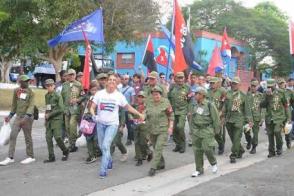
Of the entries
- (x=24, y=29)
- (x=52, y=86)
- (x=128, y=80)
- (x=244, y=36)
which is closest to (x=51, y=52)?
(x=24, y=29)

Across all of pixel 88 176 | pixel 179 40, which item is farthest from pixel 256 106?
pixel 88 176

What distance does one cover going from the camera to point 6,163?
10461 mm

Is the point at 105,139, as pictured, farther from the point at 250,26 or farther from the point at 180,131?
the point at 250,26

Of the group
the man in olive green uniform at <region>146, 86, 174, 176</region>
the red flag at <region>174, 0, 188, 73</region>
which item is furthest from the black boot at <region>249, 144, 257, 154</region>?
the man in olive green uniform at <region>146, 86, 174, 176</region>

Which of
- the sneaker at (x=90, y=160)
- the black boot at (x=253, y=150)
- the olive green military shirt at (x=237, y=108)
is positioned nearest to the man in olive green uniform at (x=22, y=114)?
the sneaker at (x=90, y=160)

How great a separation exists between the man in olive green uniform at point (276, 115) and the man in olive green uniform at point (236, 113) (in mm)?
923

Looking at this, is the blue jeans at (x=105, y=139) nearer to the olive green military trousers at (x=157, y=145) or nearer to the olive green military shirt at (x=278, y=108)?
the olive green military trousers at (x=157, y=145)

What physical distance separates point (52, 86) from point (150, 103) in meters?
2.04

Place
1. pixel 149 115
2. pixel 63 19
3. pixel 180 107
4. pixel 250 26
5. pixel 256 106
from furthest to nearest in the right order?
pixel 250 26 < pixel 63 19 < pixel 256 106 < pixel 180 107 < pixel 149 115

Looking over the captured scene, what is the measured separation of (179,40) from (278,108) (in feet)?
9.67

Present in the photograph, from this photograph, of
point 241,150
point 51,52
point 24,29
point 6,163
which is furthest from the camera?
point 51,52

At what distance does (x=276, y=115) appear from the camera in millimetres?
12133

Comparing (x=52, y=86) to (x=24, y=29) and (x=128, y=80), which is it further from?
(x=24, y=29)

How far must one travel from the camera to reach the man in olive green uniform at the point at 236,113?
1130 cm
